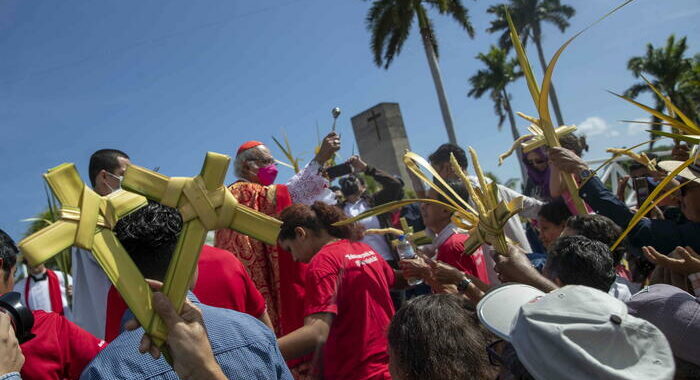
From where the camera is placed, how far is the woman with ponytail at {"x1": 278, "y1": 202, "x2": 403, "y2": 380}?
2.57m

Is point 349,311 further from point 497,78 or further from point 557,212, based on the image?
point 497,78

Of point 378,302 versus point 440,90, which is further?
point 440,90

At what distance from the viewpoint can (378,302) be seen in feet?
A: 9.27

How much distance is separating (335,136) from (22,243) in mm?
3009

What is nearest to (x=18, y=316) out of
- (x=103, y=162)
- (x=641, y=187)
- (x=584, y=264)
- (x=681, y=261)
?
(x=103, y=162)

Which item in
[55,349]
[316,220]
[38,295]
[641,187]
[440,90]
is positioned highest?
[440,90]

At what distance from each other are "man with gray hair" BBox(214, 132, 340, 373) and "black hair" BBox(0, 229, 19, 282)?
1303mm

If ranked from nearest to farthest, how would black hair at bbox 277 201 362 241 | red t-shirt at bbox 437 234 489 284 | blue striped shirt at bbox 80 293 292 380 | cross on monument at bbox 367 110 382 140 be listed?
blue striped shirt at bbox 80 293 292 380, black hair at bbox 277 201 362 241, red t-shirt at bbox 437 234 489 284, cross on monument at bbox 367 110 382 140

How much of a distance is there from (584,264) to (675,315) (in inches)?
16.7

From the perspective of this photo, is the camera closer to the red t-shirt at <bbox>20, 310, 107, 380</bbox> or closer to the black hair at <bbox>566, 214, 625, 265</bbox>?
the red t-shirt at <bbox>20, 310, 107, 380</bbox>

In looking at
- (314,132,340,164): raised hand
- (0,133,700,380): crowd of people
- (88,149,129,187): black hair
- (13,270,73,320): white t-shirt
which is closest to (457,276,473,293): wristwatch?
(0,133,700,380): crowd of people

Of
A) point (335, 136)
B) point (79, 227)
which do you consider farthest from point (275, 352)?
point (335, 136)

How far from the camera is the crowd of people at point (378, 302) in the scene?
136 cm

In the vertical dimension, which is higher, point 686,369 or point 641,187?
point 641,187
